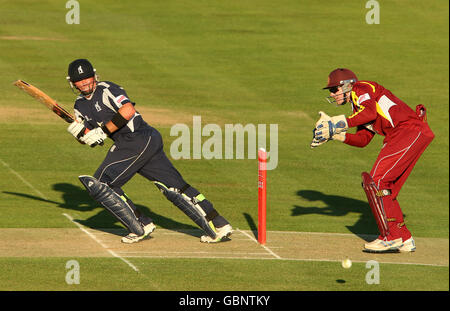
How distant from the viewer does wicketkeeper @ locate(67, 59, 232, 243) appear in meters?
10.8

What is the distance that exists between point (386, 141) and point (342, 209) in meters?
3.23

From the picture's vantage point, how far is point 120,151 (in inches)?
432

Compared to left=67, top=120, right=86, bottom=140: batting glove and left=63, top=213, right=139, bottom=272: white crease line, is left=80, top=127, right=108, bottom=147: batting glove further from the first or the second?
left=63, top=213, right=139, bottom=272: white crease line

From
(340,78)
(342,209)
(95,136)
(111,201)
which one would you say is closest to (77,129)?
(95,136)

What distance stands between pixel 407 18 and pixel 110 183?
69.7ft

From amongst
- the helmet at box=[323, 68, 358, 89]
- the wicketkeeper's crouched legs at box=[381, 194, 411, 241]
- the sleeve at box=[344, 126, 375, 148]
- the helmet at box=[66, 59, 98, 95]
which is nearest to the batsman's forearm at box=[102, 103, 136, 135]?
the helmet at box=[66, 59, 98, 95]

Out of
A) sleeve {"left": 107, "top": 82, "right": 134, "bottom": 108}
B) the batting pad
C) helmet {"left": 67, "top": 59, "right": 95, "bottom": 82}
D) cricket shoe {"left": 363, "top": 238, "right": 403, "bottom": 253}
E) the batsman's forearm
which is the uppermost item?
helmet {"left": 67, "top": 59, "right": 95, "bottom": 82}

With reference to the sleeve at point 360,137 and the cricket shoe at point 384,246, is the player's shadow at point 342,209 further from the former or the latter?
the sleeve at point 360,137

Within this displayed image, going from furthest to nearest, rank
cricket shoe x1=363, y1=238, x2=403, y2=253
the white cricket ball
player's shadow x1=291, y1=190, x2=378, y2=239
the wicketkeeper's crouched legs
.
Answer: player's shadow x1=291, y1=190, x2=378, y2=239 < cricket shoe x1=363, y1=238, x2=403, y2=253 < the wicketkeeper's crouched legs < the white cricket ball

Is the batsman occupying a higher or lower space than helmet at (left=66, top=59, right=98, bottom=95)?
lower

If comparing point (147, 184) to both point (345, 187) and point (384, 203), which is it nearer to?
point (345, 187)

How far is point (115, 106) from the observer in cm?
1088

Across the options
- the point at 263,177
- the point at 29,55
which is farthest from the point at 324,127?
the point at 29,55

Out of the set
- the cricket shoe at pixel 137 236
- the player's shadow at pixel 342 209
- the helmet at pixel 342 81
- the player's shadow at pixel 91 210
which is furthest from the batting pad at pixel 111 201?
the player's shadow at pixel 342 209
